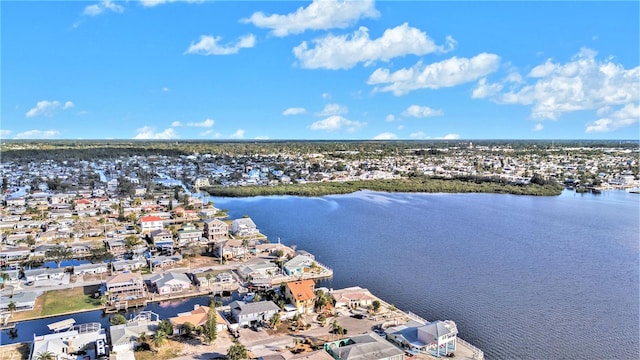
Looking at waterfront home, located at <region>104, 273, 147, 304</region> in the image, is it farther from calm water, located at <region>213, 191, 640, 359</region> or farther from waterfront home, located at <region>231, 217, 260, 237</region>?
waterfront home, located at <region>231, 217, 260, 237</region>

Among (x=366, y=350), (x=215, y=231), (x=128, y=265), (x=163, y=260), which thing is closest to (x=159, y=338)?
(x=366, y=350)

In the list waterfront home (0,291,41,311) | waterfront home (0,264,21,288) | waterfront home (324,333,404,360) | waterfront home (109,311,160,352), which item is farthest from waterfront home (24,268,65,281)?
waterfront home (324,333,404,360)

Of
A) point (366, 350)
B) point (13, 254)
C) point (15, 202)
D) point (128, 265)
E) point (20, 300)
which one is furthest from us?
point (15, 202)

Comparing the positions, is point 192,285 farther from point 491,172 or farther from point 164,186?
point 491,172

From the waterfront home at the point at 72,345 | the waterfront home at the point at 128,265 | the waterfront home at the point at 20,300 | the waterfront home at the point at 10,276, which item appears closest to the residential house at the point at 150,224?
the waterfront home at the point at 128,265

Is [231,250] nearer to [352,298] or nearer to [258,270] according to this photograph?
[258,270]
